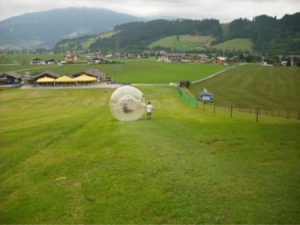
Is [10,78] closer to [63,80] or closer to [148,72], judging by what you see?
[63,80]

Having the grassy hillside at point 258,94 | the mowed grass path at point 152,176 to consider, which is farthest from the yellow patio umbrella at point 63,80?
the mowed grass path at point 152,176

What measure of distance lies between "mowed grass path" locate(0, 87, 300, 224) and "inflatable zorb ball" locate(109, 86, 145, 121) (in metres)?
2.52

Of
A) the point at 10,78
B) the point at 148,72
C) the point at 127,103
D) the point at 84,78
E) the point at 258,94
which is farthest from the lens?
the point at 148,72

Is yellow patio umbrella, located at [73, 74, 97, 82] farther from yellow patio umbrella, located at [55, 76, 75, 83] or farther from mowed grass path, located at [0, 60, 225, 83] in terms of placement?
mowed grass path, located at [0, 60, 225, 83]

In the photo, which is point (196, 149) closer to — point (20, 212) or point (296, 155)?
point (296, 155)

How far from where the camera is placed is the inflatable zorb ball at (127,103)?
24453 mm

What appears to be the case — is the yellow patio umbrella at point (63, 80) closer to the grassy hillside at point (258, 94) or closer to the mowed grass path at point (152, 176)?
the grassy hillside at point (258, 94)

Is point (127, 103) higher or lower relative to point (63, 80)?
higher

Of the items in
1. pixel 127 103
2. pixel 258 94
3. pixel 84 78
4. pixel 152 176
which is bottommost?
pixel 258 94

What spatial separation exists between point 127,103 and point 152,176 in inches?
446

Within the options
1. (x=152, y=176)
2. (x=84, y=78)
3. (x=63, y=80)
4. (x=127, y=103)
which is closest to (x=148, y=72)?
(x=84, y=78)

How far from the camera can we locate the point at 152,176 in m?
14.2

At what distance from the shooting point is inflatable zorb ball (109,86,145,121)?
24453mm

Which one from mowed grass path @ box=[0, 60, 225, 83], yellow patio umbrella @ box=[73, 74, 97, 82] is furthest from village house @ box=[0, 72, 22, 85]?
mowed grass path @ box=[0, 60, 225, 83]
